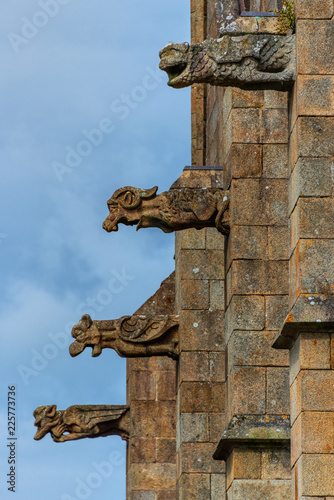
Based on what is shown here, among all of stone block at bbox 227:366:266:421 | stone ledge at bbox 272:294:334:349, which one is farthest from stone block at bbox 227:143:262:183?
stone ledge at bbox 272:294:334:349

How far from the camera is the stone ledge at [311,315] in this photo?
431 inches

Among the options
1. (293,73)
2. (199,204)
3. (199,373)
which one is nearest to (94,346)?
(199,373)

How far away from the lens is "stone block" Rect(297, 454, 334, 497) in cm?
1064

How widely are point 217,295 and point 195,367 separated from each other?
0.86m

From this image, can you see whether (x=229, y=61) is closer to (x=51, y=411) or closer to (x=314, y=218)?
(x=314, y=218)

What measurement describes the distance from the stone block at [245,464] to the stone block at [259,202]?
Answer: 2.19 metres

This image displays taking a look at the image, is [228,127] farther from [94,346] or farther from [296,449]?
[296,449]

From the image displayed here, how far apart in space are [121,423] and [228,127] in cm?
758

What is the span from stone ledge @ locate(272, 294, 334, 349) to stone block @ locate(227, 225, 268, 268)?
3.01 metres

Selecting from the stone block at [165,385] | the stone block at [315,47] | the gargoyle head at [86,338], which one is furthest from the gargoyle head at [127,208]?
the stone block at [165,385]

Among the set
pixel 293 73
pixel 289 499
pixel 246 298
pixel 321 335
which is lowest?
pixel 289 499

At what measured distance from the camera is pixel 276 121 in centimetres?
1455

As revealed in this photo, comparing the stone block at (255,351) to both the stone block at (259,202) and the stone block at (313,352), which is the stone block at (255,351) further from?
the stone block at (313,352)

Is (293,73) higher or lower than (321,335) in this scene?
higher
